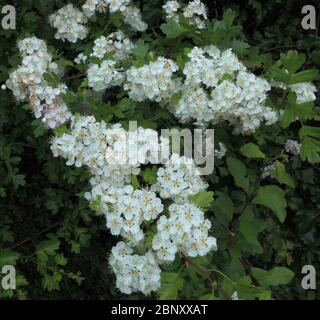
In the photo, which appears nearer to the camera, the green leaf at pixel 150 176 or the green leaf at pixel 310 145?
the green leaf at pixel 150 176

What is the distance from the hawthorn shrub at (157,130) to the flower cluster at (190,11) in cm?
1

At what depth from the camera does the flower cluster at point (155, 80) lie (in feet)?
7.58

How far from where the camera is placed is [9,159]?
105 inches

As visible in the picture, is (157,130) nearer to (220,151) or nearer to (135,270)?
(220,151)

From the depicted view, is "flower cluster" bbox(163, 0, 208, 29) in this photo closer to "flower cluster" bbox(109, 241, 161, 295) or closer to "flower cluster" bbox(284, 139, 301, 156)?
"flower cluster" bbox(284, 139, 301, 156)

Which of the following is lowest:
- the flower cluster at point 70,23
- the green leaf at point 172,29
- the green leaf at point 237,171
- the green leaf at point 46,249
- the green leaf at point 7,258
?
the green leaf at point 7,258

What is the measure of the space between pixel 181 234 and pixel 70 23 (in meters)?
1.38

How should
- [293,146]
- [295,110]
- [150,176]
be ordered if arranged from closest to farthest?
[150,176] < [295,110] < [293,146]

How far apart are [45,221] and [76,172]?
736mm
